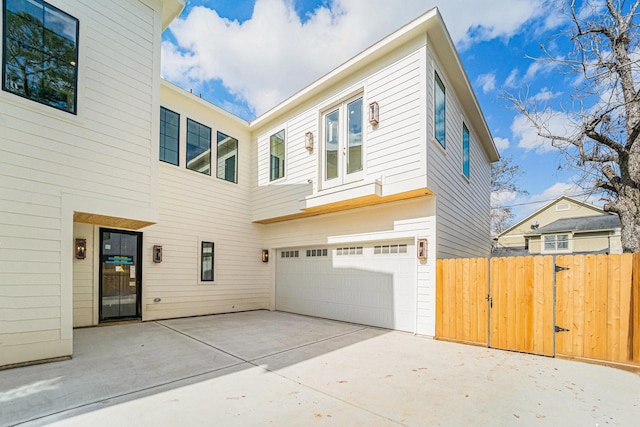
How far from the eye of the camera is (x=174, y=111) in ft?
25.5

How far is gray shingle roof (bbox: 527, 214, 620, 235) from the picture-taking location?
16734 millimetres

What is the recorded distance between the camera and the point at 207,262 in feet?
26.8

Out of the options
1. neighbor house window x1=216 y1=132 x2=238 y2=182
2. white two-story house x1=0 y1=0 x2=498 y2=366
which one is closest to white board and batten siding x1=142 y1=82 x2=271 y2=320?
white two-story house x1=0 y1=0 x2=498 y2=366

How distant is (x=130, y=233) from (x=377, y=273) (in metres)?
5.86

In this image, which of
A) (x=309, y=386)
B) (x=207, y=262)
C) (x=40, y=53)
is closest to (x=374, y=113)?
(x=309, y=386)

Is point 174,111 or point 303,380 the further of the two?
point 174,111

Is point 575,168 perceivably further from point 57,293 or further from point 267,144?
point 57,293

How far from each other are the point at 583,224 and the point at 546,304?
707 inches

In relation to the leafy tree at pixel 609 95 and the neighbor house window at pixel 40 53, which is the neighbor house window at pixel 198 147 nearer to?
the neighbor house window at pixel 40 53

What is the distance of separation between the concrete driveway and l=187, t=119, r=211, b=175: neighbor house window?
15.2 feet

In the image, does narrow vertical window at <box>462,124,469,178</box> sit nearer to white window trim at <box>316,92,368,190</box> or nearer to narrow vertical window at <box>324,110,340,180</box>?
white window trim at <box>316,92,368,190</box>

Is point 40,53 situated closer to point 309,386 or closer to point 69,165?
point 69,165

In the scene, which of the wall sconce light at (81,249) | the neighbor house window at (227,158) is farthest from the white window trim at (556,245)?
the wall sconce light at (81,249)

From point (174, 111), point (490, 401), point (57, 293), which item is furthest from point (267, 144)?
point (490, 401)
